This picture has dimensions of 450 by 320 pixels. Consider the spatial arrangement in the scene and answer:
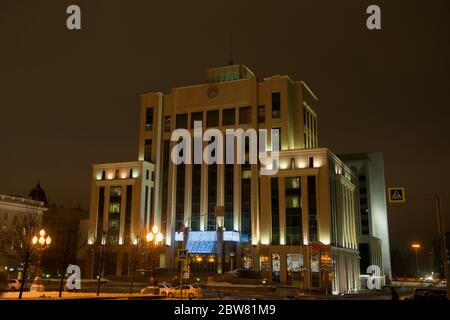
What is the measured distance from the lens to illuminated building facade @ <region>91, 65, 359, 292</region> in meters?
76.6

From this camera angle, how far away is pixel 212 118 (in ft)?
298

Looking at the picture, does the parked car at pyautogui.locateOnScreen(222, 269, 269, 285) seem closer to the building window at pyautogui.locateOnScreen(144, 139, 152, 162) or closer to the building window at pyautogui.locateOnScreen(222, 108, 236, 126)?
the building window at pyautogui.locateOnScreen(222, 108, 236, 126)

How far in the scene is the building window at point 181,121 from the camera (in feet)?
303

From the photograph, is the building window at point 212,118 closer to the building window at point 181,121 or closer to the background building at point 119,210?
the building window at point 181,121

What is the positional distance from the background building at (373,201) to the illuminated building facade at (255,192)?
105 ft

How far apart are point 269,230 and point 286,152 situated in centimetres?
1266

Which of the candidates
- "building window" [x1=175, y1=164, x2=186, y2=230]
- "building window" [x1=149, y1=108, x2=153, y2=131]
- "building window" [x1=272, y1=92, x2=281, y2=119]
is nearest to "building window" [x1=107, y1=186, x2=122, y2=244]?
"building window" [x1=175, y1=164, x2=186, y2=230]

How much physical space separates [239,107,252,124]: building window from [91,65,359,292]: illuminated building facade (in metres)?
0.18

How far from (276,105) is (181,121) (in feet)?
59.6

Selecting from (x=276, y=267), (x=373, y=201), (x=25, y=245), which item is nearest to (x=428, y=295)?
(x=25, y=245)

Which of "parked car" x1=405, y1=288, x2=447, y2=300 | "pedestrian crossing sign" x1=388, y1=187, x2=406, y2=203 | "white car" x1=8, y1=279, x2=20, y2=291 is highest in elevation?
"pedestrian crossing sign" x1=388, y1=187, x2=406, y2=203

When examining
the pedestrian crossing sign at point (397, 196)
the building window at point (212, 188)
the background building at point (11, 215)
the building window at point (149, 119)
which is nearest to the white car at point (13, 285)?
the pedestrian crossing sign at point (397, 196)
